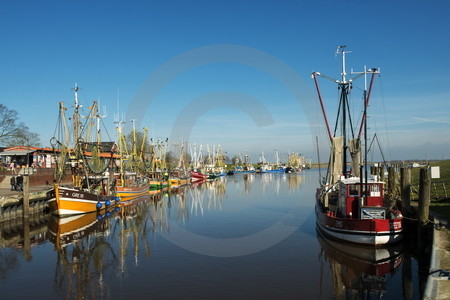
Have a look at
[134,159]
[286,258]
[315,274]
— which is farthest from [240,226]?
[134,159]

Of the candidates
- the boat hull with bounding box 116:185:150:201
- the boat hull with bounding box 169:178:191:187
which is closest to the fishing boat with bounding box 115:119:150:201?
the boat hull with bounding box 116:185:150:201

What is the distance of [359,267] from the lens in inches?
873

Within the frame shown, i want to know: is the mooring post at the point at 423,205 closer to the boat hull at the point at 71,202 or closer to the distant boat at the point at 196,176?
the boat hull at the point at 71,202

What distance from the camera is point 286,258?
24.4 metres

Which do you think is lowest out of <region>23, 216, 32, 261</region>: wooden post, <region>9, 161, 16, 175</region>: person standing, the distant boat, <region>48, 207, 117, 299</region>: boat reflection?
<region>48, 207, 117, 299</region>: boat reflection

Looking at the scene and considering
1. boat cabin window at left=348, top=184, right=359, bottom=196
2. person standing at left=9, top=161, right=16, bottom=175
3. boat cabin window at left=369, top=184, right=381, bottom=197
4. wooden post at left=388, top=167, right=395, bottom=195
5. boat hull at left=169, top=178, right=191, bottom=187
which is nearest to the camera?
boat cabin window at left=369, top=184, right=381, bottom=197

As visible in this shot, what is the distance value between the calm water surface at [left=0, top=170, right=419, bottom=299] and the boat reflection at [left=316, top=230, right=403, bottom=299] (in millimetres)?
54

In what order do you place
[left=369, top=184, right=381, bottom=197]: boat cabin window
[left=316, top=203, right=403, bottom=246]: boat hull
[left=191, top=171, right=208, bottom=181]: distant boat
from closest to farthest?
[left=316, top=203, right=403, bottom=246]: boat hull
[left=369, top=184, right=381, bottom=197]: boat cabin window
[left=191, top=171, right=208, bottom=181]: distant boat

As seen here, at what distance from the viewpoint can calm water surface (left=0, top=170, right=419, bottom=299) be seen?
18719 millimetres

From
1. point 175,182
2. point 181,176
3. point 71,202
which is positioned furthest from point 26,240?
point 181,176

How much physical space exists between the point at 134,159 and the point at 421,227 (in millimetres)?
64757

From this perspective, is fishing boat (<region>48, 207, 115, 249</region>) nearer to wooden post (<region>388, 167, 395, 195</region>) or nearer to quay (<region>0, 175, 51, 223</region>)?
quay (<region>0, 175, 51, 223</region>)

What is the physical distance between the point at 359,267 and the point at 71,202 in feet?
99.6

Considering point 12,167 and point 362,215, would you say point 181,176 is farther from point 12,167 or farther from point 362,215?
point 362,215
